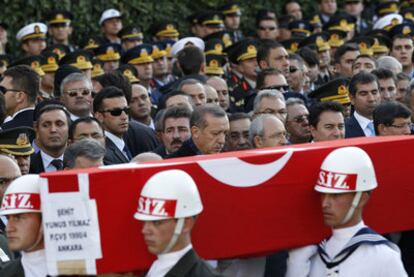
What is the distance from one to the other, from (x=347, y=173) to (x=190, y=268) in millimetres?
1044

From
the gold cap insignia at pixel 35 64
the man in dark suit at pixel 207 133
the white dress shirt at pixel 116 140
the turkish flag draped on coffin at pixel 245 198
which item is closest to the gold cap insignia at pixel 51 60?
the gold cap insignia at pixel 35 64

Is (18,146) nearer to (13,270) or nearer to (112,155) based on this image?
(112,155)

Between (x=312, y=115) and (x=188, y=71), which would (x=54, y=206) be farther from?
(x=188, y=71)

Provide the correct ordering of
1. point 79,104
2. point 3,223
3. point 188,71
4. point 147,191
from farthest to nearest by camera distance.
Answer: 1. point 188,71
2. point 79,104
3. point 3,223
4. point 147,191

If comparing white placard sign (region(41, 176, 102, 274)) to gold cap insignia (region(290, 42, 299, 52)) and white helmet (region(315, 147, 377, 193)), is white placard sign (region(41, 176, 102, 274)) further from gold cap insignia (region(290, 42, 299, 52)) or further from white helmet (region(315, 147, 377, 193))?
gold cap insignia (region(290, 42, 299, 52))

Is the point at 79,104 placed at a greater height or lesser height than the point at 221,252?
greater

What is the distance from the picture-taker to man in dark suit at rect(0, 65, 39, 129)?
38.5 ft

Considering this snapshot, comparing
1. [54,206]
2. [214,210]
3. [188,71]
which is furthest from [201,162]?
[188,71]

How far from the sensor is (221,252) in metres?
6.74

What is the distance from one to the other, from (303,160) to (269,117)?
314 cm

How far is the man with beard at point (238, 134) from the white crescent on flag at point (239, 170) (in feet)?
12.6

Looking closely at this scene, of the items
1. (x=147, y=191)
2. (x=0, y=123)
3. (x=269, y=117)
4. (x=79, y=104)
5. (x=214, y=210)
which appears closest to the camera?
(x=147, y=191)

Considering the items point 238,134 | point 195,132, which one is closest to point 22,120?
point 238,134

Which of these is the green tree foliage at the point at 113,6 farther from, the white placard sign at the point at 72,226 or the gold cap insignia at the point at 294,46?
the white placard sign at the point at 72,226
